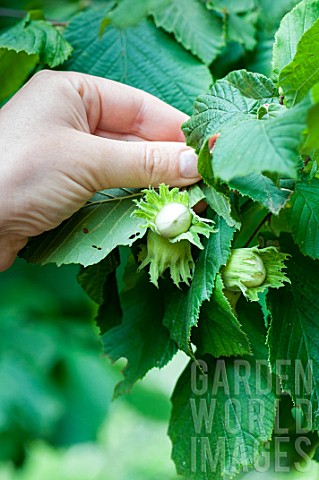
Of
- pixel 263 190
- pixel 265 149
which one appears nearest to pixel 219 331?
pixel 263 190

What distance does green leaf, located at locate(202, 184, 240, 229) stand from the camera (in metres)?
0.67

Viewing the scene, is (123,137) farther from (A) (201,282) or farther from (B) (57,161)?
(A) (201,282)

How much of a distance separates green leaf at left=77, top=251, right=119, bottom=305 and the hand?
90 mm

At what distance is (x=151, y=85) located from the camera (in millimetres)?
958

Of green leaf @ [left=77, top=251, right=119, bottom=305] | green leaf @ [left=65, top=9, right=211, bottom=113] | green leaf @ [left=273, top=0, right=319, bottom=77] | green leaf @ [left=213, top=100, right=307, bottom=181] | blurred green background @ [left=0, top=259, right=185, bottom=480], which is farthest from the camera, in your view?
blurred green background @ [left=0, top=259, right=185, bottom=480]

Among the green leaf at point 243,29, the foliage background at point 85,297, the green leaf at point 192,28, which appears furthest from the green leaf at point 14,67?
the green leaf at point 243,29

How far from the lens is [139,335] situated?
0.86 m

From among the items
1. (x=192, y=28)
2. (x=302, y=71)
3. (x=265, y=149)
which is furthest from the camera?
(x=192, y=28)

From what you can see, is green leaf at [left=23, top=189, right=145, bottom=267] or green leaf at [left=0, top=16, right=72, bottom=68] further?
green leaf at [left=0, top=16, right=72, bottom=68]

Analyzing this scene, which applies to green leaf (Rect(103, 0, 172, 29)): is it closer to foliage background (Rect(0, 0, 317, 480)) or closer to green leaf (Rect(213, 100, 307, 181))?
foliage background (Rect(0, 0, 317, 480))

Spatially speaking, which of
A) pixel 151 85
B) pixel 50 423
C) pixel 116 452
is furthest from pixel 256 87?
pixel 116 452

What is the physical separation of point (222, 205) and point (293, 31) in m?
0.21

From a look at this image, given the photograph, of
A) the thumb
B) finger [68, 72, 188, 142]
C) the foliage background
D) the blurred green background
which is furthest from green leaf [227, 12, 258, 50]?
the blurred green background

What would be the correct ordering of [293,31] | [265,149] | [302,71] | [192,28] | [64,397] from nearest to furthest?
1. [265,149]
2. [302,71]
3. [293,31]
4. [192,28]
5. [64,397]
